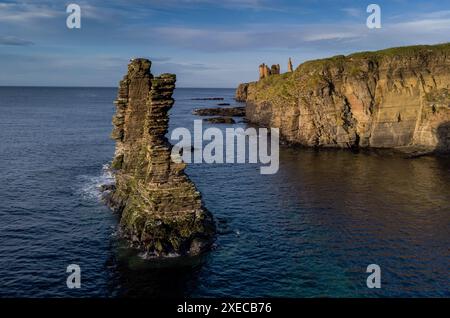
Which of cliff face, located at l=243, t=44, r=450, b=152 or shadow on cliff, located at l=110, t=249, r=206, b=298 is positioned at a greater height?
cliff face, located at l=243, t=44, r=450, b=152

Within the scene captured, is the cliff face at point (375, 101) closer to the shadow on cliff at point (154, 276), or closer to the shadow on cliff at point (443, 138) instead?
the shadow on cliff at point (443, 138)

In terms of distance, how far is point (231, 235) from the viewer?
170ft

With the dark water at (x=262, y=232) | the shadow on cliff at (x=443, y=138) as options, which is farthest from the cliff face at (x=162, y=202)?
the shadow on cliff at (x=443, y=138)

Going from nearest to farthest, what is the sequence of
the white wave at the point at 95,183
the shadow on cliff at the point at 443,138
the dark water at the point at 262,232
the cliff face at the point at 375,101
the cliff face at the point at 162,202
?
1. the dark water at the point at 262,232
2. the cliff face at the point at 162,202
3. the white wave at the point at 95,183
4. the shadow on cliff at the point at 443,138
5. the cliff face at the point at 375,101

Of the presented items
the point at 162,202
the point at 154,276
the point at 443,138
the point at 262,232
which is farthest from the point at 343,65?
the point at 154,276

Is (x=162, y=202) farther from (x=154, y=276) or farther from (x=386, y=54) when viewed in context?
(x=386, y=54)

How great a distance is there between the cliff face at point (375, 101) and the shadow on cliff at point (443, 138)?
0.18 m

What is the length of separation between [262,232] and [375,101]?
221ft

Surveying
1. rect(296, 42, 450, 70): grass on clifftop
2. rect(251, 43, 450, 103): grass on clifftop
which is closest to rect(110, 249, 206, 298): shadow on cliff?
rect(251, 43, 450, 103): grass on clifftop

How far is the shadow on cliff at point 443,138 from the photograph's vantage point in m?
96.6

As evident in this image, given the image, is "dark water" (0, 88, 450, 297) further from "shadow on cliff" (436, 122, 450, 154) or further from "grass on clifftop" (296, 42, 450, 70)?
"grass on clifftop" (296, 42, 450, 70)

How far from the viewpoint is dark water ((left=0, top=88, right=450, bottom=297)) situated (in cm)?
3991

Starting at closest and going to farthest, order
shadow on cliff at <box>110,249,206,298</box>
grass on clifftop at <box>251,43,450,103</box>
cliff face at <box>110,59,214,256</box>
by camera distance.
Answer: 1. shadow on cliff at <box>110,249,206,298</box>
2. cliff face at <box>110,59,214,256</box>
3. grass on clifftop at <box>251,43,450,103</box>

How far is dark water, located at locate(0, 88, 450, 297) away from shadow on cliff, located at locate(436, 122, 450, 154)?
18.3ft
